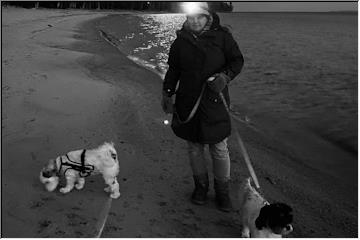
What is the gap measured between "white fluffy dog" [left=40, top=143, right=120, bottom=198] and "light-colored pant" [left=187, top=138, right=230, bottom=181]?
92cm

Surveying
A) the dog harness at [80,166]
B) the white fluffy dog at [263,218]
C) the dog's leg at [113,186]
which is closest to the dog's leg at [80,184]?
the dog harness at [80,166]

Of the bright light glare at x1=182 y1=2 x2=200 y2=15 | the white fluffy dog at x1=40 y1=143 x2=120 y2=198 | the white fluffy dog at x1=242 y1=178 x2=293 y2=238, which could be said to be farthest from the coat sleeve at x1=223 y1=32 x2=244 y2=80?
the white fluffy dog at x1=40 y1=143 x2=120 y2=198

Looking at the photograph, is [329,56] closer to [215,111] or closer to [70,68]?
[70,68]

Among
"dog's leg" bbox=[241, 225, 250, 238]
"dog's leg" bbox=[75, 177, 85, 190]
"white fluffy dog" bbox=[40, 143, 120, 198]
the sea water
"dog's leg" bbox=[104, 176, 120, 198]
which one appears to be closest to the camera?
"dog's leg" bbox=[241, 225, 250, 238]

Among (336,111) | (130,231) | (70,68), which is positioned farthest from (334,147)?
(70,68)

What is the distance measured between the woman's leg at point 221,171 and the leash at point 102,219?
130 cm

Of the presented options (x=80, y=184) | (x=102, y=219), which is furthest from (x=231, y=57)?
(x=80, y=184)

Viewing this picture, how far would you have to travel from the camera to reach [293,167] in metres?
7.09

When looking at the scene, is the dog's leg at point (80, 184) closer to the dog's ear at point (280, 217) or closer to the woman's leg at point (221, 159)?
the woman's leg at point (221, 159)

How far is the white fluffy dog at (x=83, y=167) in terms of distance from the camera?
4465 millimetres

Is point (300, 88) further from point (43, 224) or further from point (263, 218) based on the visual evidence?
point (43, 224)

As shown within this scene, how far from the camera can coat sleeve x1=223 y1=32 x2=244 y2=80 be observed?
420cm

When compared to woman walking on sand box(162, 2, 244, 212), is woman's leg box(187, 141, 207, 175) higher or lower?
lower

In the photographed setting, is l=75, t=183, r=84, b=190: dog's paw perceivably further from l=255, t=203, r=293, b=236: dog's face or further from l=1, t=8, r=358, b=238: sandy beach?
l=255, t=203, r=293, b=236: dog's face
